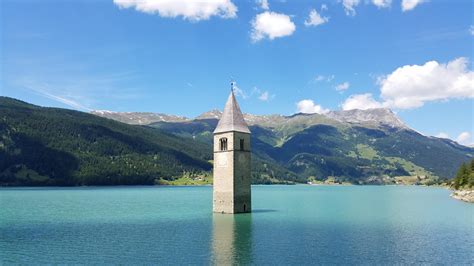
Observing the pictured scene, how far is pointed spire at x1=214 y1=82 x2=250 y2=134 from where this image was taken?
7581cm

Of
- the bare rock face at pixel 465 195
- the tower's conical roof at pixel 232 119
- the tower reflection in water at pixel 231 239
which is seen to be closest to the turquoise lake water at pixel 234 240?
the tower reflection in water at pixel 231 239

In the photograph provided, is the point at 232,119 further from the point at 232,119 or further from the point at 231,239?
the point at 231,239

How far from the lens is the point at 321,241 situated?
4934 centimetres

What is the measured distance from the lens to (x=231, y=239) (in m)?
50.0

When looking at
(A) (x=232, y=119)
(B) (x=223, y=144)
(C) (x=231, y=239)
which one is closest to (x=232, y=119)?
(A) (x=232, y=119)

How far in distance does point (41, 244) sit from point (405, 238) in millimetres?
43468

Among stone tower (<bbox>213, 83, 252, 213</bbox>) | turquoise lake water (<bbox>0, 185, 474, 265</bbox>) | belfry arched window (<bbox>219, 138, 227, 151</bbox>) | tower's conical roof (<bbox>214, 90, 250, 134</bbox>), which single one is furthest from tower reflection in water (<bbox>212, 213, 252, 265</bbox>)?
tower's conical roof (<bbox>214, 90, 250, 134</bbox>)


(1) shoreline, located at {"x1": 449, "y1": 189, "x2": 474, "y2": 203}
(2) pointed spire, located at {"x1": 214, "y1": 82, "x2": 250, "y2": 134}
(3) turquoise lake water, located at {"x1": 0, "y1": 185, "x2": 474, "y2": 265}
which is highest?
(2) pointed spire, located at {"x1": 214, "y1": 82, "x2": 250, "y2": 134}

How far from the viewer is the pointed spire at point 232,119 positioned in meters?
75.8

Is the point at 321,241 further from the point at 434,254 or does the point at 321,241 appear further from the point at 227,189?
the point at 227,189

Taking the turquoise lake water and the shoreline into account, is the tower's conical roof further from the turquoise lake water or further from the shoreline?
the shoreline

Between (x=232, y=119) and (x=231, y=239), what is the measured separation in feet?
99.6

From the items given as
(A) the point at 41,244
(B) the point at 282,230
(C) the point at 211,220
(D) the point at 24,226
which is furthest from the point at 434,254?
(D) the point at 24,226

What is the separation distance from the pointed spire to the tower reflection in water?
606 inches
